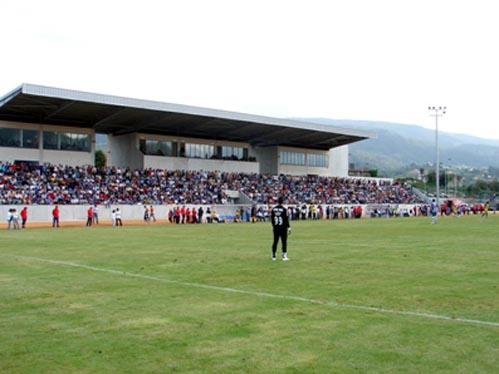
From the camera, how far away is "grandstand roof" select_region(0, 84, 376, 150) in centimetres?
4669

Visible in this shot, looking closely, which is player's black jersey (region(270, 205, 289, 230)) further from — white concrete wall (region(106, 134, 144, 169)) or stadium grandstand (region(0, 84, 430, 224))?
white concrete wall (region(106, 134, 144, 169))

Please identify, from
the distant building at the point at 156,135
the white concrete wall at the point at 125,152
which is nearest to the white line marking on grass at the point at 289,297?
the distant building at the point at 156,135

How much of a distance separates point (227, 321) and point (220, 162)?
195 ft

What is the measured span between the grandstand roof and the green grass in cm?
3289

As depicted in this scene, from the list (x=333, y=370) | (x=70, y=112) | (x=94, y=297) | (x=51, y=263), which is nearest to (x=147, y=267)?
(x=51, y=263)

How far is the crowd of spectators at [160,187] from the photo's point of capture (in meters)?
45.9

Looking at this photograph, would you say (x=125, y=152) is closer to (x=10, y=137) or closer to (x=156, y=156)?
(x=156, y=156)

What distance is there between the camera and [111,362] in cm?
639

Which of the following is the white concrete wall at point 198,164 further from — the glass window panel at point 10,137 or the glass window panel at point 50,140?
the glass window panel at point 10,137

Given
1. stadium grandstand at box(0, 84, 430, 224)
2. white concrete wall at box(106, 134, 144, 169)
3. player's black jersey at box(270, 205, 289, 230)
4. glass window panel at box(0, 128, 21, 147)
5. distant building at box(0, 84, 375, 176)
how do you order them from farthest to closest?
1. white concrete wall at box(106, 134, 144, 169)
2. glass window panel at box(0, 128, 21, 147)
3. distant building at box(0, 84, 375, 176)
4. stadium grandstand at box(0, 84, 430, 224)
5. player's black jersey at box(270, 205, 289, 230)

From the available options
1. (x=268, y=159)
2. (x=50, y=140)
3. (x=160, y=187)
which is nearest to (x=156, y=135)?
(x=160, y=187)

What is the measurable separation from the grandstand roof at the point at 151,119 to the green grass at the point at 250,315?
32889 mm

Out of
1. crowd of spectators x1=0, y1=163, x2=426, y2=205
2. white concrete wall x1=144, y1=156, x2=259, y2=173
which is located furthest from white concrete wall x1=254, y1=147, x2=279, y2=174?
crowd of spectators x1=0, y1=163, x2=426, y2=205

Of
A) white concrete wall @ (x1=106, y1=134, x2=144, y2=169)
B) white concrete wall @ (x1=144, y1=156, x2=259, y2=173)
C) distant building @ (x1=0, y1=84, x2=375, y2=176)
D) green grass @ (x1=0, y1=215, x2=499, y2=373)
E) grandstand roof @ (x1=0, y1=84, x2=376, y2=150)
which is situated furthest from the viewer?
white concrete wall @ (x1=144, y1=156, x2=259, y2=173)
